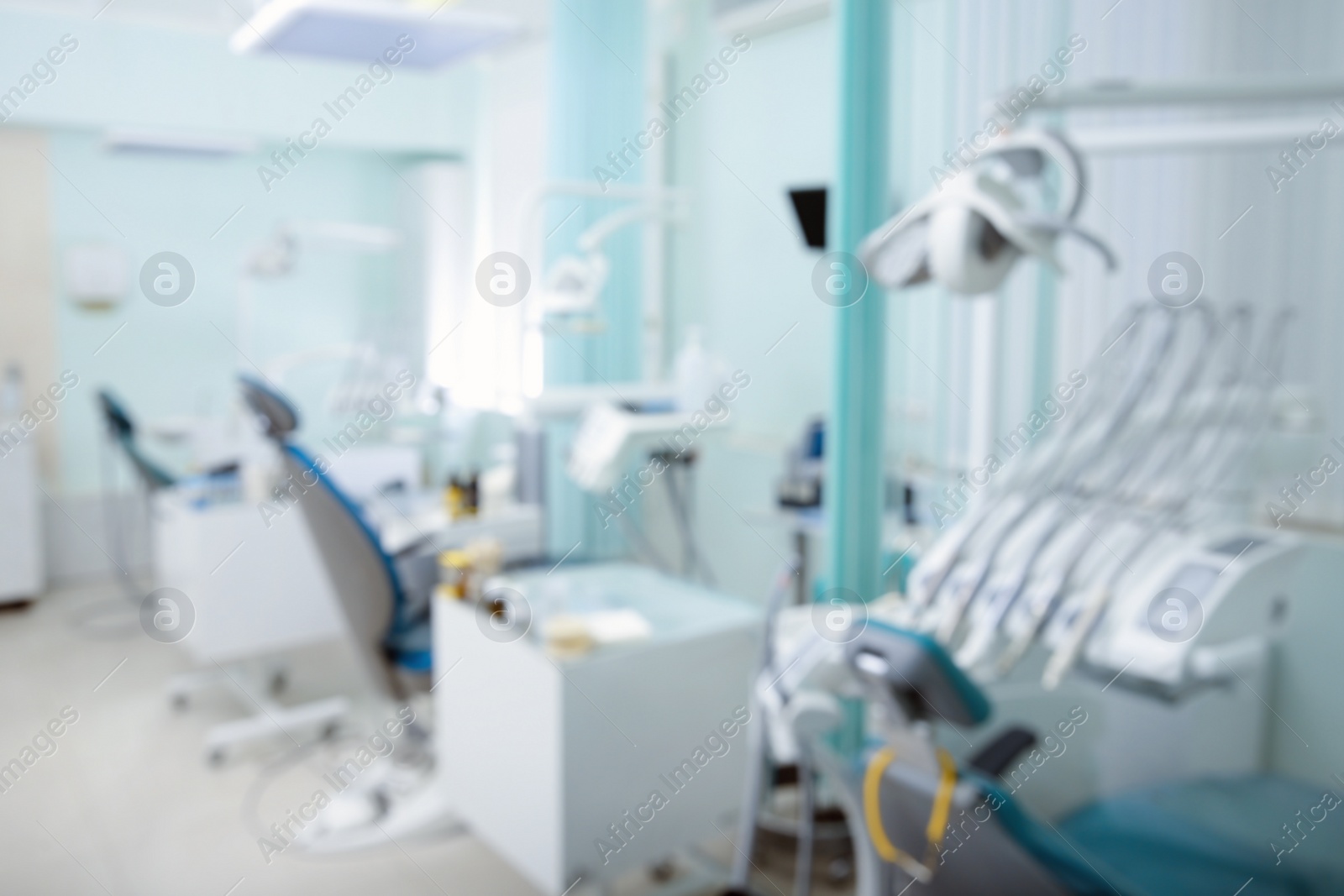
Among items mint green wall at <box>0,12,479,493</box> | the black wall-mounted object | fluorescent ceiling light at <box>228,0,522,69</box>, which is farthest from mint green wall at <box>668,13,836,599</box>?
mint green wall at <box>0,12,479,493</box>

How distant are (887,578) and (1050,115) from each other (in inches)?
40.2

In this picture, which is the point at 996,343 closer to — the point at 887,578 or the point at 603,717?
the point at 887,578

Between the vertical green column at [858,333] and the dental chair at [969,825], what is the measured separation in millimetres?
338

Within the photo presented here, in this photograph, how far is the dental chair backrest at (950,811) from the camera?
121 centimetres

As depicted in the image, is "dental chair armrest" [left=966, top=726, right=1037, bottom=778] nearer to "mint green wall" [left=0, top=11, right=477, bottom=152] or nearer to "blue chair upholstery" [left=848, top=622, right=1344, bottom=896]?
"blue chair upholstery" [left=848, top=622, right=1344, bottom=896]

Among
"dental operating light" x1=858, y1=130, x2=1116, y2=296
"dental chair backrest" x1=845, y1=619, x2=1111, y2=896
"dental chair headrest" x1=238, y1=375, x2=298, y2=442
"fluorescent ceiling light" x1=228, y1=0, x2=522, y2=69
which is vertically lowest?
"dental chair backrest" x1=845, y1=619, x2=1111, y2=896

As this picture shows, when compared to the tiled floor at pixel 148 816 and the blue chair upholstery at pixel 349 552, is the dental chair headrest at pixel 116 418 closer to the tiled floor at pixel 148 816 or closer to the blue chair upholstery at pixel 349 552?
the tiled floor at pixel 148 816

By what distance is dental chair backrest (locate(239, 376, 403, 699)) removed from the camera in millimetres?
2562

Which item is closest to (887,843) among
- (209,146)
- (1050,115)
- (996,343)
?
(996,343)

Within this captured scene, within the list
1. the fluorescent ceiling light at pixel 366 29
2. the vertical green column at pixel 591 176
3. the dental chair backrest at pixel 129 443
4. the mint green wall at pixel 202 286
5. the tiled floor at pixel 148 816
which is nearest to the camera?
the fluorescent ceiling light at pixel 366 29

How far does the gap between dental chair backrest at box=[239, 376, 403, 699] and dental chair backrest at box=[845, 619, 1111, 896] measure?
→ 166cm

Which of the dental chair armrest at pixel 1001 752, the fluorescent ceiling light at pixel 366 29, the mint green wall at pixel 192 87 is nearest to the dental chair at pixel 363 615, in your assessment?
the fluorescent ceiling light at pixel 366 29

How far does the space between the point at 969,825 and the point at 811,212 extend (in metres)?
1.89

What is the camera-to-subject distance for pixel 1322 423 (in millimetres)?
1812
